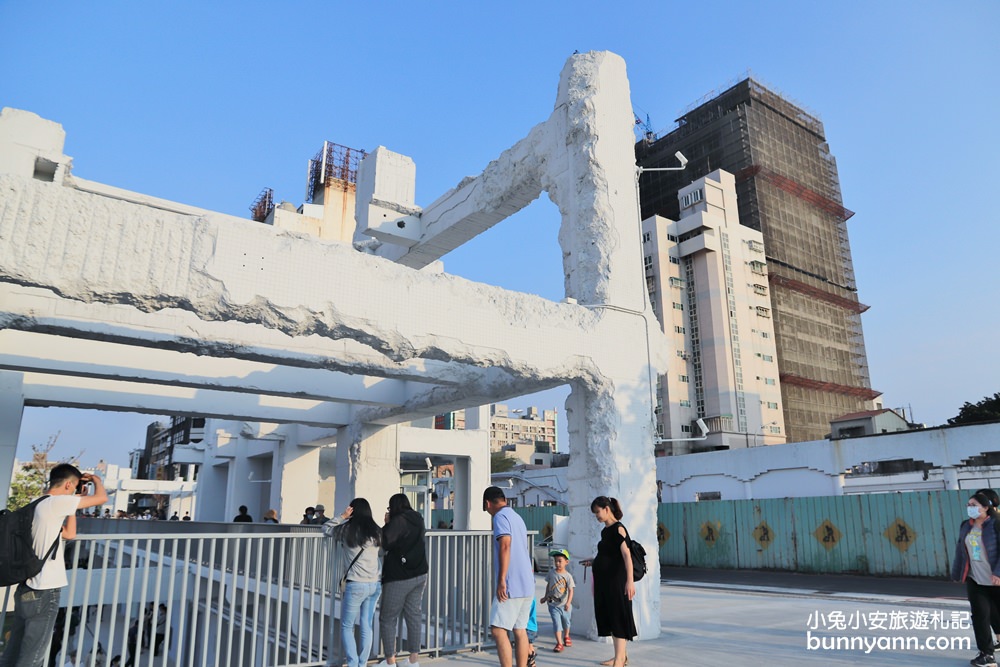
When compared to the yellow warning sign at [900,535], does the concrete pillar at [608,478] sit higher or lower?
higher

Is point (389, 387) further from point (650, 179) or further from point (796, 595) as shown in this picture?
point (650, 179)

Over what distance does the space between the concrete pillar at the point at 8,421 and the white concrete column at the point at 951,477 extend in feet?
84.4

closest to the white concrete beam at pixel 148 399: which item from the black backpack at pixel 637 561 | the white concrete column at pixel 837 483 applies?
the black backpack at pixel 637 561

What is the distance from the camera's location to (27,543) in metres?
4.50

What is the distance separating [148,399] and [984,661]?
41.2 ft

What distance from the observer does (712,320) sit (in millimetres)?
51656

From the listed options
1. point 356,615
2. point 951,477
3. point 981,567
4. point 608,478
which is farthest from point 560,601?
point 951,477

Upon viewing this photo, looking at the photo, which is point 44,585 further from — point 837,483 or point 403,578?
point 837,483

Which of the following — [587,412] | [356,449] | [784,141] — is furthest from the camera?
[784,141]

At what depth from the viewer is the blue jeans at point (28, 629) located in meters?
4.46

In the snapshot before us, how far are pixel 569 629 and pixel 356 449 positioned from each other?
7.65 metres

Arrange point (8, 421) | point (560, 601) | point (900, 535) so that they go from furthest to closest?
point (900, 535) < point (8, 421) < point (560, 601)

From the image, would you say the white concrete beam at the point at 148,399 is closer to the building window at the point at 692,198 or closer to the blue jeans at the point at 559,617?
the blue jeans at the point at 559,617

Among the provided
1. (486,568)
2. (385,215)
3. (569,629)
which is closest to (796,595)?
(569,629)
